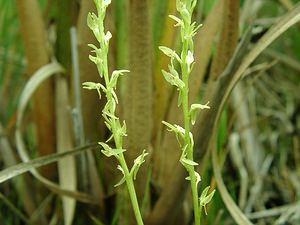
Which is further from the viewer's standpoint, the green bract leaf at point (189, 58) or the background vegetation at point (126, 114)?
the background vegetation at point (126, 114)

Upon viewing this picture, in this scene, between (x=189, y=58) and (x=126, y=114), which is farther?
(x=126, y=114)

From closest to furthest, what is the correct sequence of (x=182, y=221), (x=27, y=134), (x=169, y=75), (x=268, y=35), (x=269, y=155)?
1. (x=169, y=75)
2. (x=268, y=35)
3. (x=182, y=221)
4. (x=27, y=134)
5. (x=269, y=155)

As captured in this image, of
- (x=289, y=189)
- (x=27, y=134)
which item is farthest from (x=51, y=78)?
(x=289, y=189)

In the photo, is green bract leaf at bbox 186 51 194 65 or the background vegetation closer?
green bract leaf at bbox 186 51 194 65

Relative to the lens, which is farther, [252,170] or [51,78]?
[252,170]

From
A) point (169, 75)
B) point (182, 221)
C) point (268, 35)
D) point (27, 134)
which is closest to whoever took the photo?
point (169, 75)

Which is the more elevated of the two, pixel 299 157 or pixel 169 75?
pixel 169 75

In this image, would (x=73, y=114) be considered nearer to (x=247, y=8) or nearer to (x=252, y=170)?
(x=247, y=8)

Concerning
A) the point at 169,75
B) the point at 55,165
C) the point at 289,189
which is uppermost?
the point at 169,75
